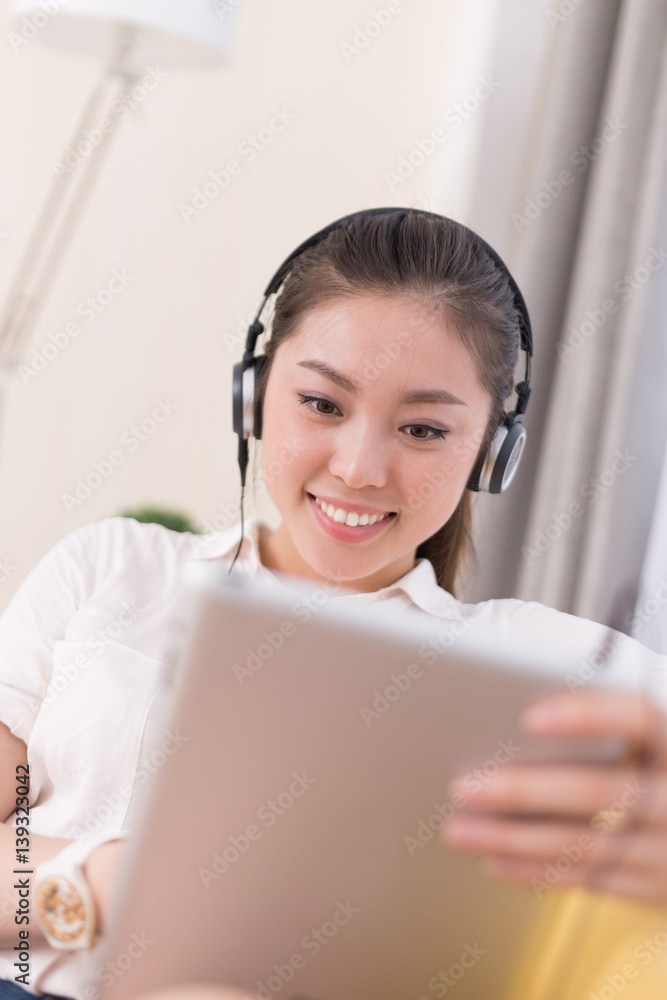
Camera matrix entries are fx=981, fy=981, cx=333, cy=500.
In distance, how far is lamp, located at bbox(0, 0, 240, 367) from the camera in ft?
5.77

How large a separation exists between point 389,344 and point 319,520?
0.22 metres

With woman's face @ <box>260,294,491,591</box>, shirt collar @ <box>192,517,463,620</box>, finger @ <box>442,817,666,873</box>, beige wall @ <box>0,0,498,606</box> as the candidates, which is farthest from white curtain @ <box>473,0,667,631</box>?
finger @ <box>442,817,666,873</box>

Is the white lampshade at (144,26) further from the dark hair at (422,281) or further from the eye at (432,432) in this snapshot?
the eye at (432,432)

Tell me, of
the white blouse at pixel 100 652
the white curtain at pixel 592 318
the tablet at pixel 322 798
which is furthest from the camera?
the white curtain at pixel 592 318

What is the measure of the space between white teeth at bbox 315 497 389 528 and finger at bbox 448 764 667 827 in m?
0.60

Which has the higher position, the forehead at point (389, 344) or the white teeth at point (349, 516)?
the forehead at point (389, 344)

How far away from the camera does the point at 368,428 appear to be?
108 centimetres

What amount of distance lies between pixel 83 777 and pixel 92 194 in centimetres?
164

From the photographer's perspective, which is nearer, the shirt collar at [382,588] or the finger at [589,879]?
the finger at [589,879]

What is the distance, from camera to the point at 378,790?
55 cm

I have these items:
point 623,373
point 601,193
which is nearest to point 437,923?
point 623,373

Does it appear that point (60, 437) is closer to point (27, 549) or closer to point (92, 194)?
point (27, 549)

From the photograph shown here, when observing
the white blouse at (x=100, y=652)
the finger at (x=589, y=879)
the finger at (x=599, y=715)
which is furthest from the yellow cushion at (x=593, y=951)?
the white blouse at (x=100, y=652)

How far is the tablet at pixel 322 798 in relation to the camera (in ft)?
1.66
